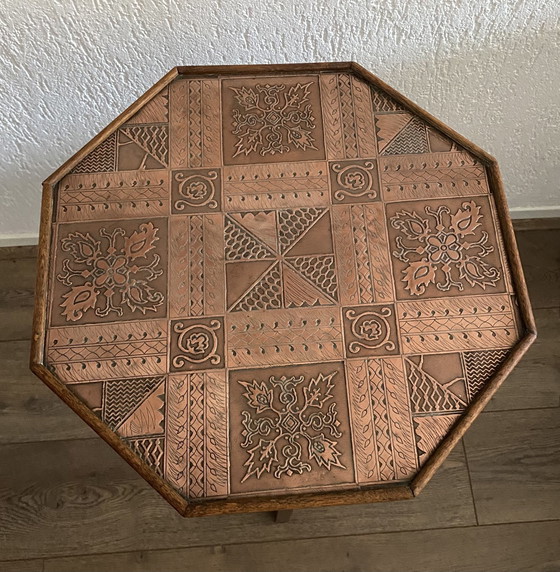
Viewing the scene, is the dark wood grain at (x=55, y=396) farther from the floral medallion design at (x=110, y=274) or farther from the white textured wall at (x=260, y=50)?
the floral medallion design at (x=110, y=274)

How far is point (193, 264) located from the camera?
84 centimetres

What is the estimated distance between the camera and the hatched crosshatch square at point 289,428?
738 millimetres

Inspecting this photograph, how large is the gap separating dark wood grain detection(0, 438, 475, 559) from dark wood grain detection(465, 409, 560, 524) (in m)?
0.05

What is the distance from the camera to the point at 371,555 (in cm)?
132

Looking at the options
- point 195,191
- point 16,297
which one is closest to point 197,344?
point 195,191

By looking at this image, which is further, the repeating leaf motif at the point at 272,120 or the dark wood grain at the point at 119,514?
the dark wood grain at the point at 119,514

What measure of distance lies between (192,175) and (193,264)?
0.15 metres

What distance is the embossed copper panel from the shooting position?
0.75 metres

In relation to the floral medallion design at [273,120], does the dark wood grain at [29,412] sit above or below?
below

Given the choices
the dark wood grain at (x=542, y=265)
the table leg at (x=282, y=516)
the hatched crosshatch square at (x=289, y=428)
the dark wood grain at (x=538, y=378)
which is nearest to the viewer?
the hatched crosshatch square at (x=289, y=428)

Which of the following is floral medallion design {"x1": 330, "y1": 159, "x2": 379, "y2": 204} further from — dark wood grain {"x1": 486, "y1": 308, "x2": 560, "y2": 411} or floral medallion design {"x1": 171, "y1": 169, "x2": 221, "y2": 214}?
dark wood grain {"x1": 486, "y1": 308, "x2": 560, "y2": 411}

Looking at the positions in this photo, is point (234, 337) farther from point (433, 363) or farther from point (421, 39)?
point (421, 39)

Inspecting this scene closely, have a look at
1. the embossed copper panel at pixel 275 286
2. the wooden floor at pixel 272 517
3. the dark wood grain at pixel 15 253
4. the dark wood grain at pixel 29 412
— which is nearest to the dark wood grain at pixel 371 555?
the wooden floor at pixel 272 517

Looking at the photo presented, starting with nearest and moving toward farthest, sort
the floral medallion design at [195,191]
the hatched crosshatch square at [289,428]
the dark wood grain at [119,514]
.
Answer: the hatched crosshatch square at [289,428] → the floral medallion design at [195,191] → the dark wood grain at [119,514]
